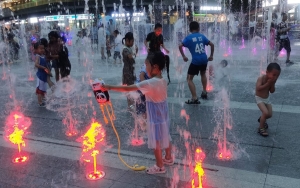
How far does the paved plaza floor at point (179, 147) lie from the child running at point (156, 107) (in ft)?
1.13

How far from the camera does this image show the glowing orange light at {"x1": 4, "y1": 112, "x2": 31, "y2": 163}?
13.9 ft

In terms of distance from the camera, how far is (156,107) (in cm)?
337

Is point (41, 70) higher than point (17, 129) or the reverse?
higher

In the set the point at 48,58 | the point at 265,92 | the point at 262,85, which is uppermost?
the point at 48,58

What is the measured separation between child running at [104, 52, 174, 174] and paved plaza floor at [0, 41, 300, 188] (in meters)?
0.34

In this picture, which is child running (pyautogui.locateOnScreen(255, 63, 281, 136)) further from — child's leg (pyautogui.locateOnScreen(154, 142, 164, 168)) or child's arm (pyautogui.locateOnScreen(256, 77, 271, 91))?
child's leg (pyautogui.locateOnScreen(154, 142, 164, 168))

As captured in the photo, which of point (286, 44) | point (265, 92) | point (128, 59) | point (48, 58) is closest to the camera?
point (265, 92)

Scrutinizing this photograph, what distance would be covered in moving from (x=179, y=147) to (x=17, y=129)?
8.70 feet

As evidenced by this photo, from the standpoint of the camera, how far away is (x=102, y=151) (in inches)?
166

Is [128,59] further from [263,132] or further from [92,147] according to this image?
[263,132]

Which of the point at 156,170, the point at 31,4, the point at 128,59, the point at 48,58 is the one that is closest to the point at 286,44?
the point at 128,59

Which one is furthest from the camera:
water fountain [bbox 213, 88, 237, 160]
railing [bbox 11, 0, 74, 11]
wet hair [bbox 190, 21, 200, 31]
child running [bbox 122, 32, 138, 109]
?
railing [bbox 11, 0, 74, 11]

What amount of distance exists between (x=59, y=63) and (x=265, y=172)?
5414 mm

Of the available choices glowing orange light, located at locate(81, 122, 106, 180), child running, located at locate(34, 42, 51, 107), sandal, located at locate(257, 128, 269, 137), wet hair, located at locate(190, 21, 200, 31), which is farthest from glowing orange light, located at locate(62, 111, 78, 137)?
wet hair, located at locate(190, 21, 200, 31)
